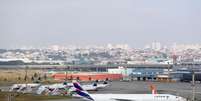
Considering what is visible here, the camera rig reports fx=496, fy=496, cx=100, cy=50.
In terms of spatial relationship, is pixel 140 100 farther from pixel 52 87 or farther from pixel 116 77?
pixel 116 77

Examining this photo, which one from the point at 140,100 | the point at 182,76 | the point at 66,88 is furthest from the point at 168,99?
the point at 182,76

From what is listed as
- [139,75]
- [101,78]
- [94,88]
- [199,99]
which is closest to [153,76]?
[139,75]

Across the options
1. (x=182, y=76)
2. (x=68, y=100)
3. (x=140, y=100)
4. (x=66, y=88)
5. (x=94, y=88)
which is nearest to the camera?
(x=140, y=100)

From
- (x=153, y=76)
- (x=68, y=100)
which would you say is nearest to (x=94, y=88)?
(x=68, y=100)

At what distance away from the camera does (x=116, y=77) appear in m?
167

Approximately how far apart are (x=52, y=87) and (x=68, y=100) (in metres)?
22.3

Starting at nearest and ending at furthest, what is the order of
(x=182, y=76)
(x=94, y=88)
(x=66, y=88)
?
(x=66, y=88)
(x=94, y=88)
(x=182, y=76)

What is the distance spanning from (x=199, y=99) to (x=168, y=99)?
29.4 ft

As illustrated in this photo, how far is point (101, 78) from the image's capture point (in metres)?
159

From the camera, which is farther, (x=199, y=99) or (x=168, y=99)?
(x=199, y=99)

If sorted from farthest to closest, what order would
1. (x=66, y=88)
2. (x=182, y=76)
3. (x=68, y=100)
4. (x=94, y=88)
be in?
(x=182, y=76) < (x=94, y=88) < (x=66, y=88) < (x=68, y=100)

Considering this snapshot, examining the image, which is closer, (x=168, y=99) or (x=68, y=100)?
(x=168, y=99)

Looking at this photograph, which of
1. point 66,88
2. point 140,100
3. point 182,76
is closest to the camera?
point 140,100

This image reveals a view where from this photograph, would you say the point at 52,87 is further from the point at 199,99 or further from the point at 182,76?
the point at 182,76
